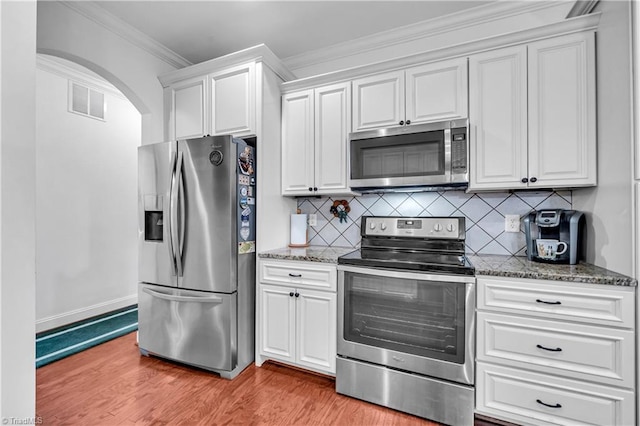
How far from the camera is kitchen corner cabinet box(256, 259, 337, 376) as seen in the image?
2096 millimetres

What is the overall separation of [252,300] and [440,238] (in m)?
1.52

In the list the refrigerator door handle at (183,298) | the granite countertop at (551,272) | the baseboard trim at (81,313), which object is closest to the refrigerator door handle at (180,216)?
the refrigerator door handle at (183,298)

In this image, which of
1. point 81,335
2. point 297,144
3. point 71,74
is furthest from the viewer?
point 71,74

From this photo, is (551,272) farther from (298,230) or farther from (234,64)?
(234,64)

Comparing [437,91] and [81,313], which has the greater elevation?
[437,91]

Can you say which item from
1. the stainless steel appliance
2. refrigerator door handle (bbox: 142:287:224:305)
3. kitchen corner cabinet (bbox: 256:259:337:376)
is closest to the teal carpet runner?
refrigerator door handle (bbox: 142:287:224:305)

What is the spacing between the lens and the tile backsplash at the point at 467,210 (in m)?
2.15

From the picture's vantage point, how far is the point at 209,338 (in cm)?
224

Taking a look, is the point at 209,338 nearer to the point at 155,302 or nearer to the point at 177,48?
the point at 155,302

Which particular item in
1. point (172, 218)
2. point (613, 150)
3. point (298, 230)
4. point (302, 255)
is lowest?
point (302, 255)

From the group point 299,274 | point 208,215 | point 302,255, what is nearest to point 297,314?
point 299,274

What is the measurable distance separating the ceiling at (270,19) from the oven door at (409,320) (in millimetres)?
1982

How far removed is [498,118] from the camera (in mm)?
1955

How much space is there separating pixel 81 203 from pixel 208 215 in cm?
207
